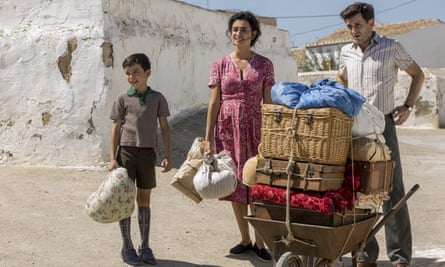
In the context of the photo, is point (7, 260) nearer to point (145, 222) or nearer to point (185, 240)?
point (145, 222)

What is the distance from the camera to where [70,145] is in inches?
332

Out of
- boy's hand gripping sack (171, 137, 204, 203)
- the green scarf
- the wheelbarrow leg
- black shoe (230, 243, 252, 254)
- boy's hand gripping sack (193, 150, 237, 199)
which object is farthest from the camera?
black shoe (230, 243, 252, 254)

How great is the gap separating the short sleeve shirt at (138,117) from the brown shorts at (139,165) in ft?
0.20

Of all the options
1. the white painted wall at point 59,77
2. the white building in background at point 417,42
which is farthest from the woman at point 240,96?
the white building in background at point 417,42

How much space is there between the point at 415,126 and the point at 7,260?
17.8m

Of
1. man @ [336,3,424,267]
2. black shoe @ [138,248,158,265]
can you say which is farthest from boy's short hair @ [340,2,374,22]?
black shoe @ [138,248,158,265]

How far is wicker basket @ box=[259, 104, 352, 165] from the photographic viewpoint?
3.66 m

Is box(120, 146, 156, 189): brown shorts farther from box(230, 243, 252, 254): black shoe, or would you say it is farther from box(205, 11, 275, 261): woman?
box(230, 243, 252, 254): black shoe

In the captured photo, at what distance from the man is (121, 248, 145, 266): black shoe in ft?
5.35

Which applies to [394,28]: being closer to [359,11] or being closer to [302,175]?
[359,11]

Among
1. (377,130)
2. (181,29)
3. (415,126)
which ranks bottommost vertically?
(415,126)

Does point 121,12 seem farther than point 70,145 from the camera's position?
Yes

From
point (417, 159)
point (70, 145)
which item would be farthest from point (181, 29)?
point (417, 159)

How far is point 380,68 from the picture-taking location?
4660mm
